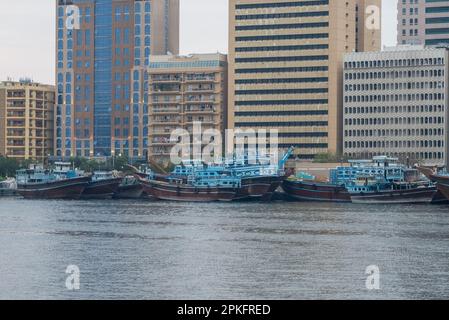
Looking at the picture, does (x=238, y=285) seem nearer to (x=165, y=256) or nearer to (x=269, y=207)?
(x=165, y=256)

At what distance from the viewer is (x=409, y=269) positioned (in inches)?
3489

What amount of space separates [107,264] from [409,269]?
22292 millimetres

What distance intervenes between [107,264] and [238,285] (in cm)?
1569

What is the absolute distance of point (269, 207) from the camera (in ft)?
619

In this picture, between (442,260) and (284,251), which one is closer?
(442,260)

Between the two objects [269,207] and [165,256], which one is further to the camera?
[269,207]
